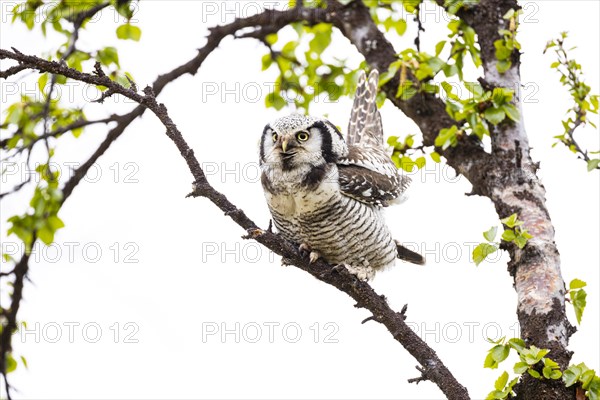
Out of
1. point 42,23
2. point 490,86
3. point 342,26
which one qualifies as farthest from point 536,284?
point 42,23

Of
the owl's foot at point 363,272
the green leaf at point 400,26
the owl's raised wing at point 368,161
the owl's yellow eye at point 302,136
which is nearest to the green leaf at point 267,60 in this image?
the owl's raised wing at point 368,161

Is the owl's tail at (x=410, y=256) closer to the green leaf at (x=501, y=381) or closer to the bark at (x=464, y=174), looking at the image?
the bark at (x=464, y=174)

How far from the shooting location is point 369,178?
13.2 ft

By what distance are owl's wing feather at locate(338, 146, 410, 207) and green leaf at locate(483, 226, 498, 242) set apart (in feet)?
3.57

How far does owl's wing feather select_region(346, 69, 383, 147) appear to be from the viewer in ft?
16.0

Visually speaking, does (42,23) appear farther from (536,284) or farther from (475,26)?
(536,284)

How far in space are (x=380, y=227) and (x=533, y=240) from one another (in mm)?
1177

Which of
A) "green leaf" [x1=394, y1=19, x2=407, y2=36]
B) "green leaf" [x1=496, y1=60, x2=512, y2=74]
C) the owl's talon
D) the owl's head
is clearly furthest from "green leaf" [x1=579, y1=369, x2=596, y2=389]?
"green leaf" [x1=394, y1=19, x2=407, y2=36]

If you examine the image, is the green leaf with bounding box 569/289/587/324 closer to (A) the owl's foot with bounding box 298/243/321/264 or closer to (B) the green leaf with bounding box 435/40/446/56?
(B) the green leaf with bounding box 435/40/446/56

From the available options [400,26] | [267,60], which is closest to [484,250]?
[400,26]

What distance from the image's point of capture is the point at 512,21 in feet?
11.4

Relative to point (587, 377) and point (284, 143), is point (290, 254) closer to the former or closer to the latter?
point (284, 143)

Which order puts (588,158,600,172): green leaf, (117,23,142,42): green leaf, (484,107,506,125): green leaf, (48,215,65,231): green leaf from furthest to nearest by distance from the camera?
(117,23,142,42): green leaf, (48,215,65,231): green leaf, (484,107,506,125): green leaf, (588,158,600,172): green leaf

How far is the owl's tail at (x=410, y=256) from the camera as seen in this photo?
476 cm
